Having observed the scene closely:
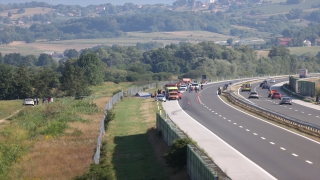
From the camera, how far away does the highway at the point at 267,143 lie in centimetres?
2823

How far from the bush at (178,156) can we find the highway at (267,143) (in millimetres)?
3330

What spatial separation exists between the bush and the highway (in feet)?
10.9

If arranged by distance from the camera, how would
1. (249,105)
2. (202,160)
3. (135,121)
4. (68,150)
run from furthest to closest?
(249,105) → (135,121) → (68,150) → (202,160)

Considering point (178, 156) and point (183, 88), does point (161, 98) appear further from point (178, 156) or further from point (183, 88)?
point (178, 156)

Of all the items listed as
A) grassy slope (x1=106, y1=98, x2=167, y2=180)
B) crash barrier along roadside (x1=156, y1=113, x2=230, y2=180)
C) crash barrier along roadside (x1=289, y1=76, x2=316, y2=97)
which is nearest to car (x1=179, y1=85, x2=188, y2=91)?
crash barrier along roadside (x1=289, y1=76, x2=316, y2=97)

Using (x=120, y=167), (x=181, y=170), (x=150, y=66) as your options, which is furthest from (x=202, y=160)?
(x=150, y=66)

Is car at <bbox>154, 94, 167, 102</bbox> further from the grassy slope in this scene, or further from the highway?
the highway

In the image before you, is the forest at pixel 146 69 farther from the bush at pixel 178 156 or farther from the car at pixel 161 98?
the bush at pixel 178 156

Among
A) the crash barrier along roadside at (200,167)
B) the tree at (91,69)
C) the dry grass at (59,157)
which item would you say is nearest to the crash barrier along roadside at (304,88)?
the dry grass at (59,157)

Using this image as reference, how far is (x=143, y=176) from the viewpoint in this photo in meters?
29.4

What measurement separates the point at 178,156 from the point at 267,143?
29.8ft

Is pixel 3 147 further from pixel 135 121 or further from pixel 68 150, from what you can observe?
pixel 135 121

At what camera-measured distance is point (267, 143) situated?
120ft

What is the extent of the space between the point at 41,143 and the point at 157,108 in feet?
82.0
